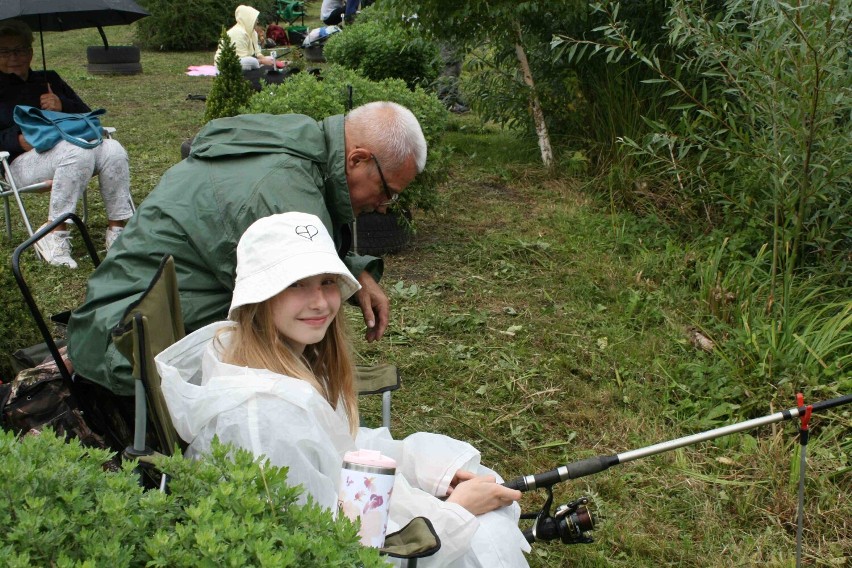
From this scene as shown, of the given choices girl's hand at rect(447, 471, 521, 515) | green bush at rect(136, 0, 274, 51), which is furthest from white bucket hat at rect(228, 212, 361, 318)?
green bush at rect(136, 0, 274, 51)

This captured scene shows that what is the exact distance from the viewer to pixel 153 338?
246cm

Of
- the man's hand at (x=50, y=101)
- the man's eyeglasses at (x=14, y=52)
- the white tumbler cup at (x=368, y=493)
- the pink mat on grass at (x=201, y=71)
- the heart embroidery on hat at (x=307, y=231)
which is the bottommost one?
the pink mat on grass at (x=201, y=71)

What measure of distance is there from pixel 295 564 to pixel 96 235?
19.6 ft

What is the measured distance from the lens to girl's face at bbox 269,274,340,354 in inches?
99.7

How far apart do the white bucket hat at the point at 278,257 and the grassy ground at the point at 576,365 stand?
1597 millimetres

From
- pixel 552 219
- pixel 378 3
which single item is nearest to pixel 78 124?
pixel 378 3

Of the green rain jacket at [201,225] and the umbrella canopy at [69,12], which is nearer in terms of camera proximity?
the green rain jacket at [201,225]

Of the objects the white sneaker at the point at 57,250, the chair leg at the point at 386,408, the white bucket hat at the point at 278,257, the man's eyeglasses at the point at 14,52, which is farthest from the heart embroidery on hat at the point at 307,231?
the man's eyeglasses at the point at 14,52

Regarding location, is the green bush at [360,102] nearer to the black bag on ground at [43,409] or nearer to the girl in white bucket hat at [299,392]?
the black bag on ground at [43,409]

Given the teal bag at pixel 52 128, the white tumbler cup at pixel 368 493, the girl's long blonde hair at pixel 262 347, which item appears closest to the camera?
the white tumbler cup at pixel 368 493

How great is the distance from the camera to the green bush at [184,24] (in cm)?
1830

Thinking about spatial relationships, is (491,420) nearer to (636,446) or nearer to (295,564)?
(636,446)

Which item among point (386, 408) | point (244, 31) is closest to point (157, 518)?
point (386, 408)

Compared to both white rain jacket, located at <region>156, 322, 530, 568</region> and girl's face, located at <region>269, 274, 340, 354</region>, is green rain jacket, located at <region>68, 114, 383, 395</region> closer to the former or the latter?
white rain jacket, located at <region>156, 322, 530, 568</region>
